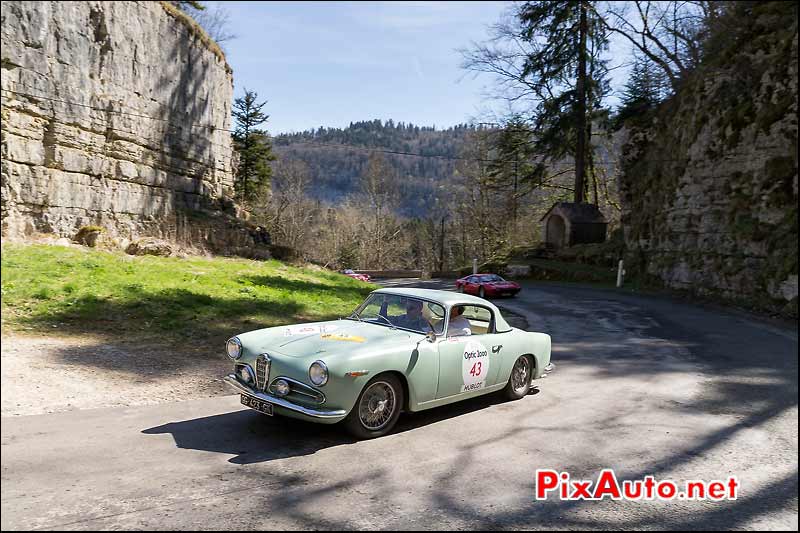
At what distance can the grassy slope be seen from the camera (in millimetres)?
9320

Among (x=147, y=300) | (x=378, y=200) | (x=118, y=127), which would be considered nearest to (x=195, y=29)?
(x=118, y=127)

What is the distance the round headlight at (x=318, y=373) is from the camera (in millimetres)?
5005

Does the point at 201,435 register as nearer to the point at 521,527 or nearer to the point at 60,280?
the point at 521,527

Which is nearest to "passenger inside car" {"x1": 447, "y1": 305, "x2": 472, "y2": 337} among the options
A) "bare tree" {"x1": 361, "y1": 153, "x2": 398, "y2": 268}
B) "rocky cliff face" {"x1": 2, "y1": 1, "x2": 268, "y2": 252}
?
"rocky cliff face" {"x1": 2, "y1": 1, "x2": 268, "y2": 252}

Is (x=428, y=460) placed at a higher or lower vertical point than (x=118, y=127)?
lower

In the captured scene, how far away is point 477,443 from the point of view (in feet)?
17.1

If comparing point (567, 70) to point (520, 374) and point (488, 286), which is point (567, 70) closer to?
point (488, 286)

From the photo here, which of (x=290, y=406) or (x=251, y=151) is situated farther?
(x=251, y=151)

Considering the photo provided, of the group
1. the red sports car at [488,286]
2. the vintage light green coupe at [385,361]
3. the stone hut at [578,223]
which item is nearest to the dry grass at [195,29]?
the red sports car at [488,286]

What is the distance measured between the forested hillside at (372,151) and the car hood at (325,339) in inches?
1063

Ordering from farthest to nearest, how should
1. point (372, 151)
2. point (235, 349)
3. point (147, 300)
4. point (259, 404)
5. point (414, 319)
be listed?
1. point (372, 151)
2. point (147, 300)
3. point (414, 319)
4. point (235, 349)
5. point (259, 404)

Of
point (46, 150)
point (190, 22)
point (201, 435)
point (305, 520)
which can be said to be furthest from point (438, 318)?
point (190, 22)

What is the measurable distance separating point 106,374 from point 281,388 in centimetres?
347

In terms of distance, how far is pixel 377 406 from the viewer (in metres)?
5.47
